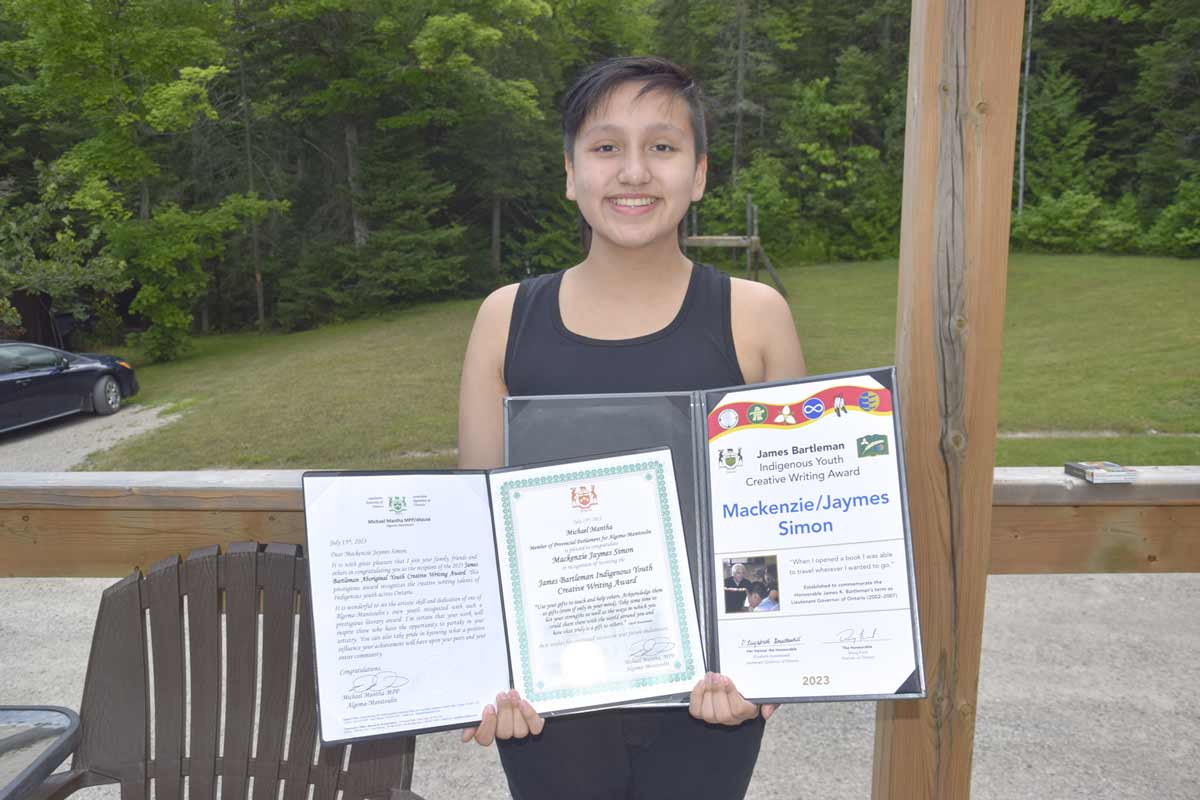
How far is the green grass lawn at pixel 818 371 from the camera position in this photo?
10398mm

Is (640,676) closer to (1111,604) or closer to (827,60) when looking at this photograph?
(1111,604)

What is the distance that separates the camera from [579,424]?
1535 mm

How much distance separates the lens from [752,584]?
4.95ft

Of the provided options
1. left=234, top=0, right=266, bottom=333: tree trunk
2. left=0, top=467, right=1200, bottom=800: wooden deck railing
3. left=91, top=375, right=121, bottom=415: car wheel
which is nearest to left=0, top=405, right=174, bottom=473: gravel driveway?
left=91, top=375, right=121, bottom=415: car wheel

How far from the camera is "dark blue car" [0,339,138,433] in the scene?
12.9m

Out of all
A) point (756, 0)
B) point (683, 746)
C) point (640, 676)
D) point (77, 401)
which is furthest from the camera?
point (756, 0)

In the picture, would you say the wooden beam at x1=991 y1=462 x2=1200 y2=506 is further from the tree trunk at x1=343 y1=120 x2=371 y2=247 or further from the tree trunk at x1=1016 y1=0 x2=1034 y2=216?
the tree trunk at x1=1016 y1=0 x2=1034 y2=216

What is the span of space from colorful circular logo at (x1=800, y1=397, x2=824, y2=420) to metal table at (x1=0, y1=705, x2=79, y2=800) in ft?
5.21

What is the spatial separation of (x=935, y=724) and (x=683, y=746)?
2.11ft

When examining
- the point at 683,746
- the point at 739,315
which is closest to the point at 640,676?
the point at 683,746

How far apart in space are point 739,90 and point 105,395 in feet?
76.2
